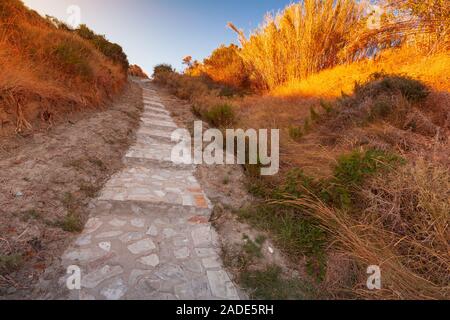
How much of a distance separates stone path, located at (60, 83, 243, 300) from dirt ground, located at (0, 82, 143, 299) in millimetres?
152

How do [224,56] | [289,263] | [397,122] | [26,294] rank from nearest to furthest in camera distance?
[26,294] → [289,263] → [397,122] → [224,56]

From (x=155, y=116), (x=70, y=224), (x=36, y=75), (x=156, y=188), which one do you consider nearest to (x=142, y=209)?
(x=156, y=188)

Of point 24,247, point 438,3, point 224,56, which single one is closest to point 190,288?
point 24,247

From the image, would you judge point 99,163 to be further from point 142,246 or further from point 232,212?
point 232,212

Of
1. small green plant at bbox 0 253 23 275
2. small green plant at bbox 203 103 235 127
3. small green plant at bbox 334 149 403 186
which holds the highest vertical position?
small green plant at bbox 203 103 235 127

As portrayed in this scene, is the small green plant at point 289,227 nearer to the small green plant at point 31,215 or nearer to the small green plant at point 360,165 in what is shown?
the small green plant at point 360,165

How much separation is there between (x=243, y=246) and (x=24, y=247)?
4.99 feet

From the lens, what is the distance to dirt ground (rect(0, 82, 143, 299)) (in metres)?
1.47

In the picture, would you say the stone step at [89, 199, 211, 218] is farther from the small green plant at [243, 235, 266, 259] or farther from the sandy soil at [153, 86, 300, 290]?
the small green plant at [243, 235, 266, 259]

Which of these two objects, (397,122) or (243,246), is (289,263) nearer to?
(243,246)

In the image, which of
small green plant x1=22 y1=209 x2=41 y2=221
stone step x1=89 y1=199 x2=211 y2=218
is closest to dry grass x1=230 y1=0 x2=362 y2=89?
stone step x1=89 y1=199 x2=211 y2=218

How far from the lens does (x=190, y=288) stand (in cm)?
147

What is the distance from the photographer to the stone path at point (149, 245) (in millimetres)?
1433

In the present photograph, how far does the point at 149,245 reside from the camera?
1772mm
